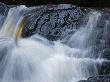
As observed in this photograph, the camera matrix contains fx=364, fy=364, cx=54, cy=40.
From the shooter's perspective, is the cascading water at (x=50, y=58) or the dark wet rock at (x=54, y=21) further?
the dark wet rock at (x=54, y=21)

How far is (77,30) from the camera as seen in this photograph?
11.2m

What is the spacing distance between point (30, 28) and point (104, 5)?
2.98 meters

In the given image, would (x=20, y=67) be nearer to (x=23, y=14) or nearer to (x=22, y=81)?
(x=22, y=81)

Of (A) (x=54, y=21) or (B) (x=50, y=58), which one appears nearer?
(B) (x=50, y=58)

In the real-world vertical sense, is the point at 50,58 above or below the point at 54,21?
below

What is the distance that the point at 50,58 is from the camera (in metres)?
10.5

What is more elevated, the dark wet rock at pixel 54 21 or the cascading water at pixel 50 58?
the dark wet rock at pixel 54 21

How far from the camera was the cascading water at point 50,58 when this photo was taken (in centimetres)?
999

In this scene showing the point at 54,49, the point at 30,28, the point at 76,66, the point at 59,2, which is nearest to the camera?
the point at 76,66

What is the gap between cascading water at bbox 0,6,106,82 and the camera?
9.99 metres

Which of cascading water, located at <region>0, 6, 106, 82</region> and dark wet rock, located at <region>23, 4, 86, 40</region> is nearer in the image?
cascading water, located at <region>0, 6, 106, 82</region>

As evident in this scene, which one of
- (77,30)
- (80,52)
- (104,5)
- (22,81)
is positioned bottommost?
(22,81)

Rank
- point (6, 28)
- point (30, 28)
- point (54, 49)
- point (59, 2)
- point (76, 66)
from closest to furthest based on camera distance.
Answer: point (76, 66) → point (54, 49) → point (30, 28) → point (6, 28) → point (59, 2)

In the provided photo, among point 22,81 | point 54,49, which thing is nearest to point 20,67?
point 22,81
